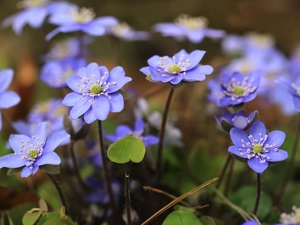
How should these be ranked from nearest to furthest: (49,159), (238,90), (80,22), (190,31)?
(49,159)
(238,90)
(80,22)
(190,31)

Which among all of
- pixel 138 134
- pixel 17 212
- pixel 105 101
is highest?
pixel 105 101

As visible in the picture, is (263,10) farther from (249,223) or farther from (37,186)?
(249,223)

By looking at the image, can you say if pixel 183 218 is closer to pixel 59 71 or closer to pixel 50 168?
pixel 50 168

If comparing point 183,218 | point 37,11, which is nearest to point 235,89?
point 183,218

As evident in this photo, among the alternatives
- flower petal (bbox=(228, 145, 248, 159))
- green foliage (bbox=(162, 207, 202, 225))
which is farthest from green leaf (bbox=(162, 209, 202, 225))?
flower petal (bbox=(228, 145, 248, 159))

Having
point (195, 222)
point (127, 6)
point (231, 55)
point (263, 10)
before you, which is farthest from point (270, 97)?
point (127, 6)

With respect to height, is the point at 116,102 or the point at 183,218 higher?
the point at 116,102

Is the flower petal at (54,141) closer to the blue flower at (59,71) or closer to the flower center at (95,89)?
the flower center at (95,89)
